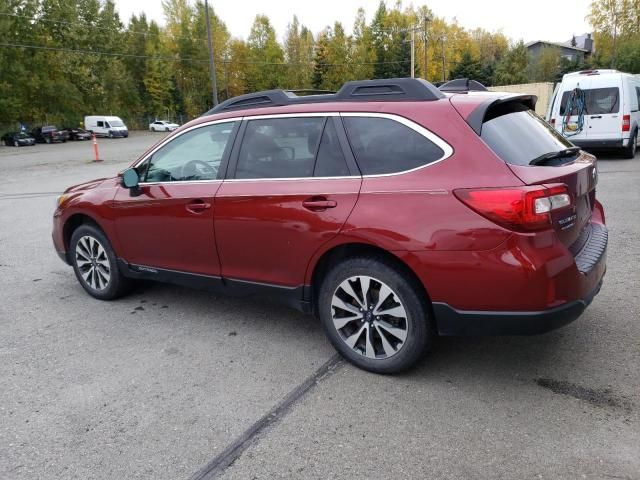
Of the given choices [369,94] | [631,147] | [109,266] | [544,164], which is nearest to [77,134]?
[631,147]

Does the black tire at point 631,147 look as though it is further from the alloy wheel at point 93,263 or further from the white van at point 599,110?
the alloy wheel at point 93,263

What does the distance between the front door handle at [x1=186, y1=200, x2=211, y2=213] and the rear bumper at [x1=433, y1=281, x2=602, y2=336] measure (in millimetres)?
1838

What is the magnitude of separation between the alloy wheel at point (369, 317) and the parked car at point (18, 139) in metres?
45.8

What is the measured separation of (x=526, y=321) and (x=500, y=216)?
587 mm

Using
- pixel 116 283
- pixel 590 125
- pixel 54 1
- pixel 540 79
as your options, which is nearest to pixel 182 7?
pixel 54 1

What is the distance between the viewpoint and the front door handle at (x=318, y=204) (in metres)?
3.39

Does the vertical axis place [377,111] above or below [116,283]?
above

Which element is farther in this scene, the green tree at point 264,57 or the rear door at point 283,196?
the green tree at point 264,57

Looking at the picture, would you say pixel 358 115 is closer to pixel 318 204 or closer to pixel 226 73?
pixel 318 204

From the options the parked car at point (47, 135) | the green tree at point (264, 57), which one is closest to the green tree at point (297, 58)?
the green tree at point (264, 57)

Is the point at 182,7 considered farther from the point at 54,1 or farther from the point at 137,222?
the point at 137,222

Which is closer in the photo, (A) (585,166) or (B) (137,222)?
(A) (585,166)

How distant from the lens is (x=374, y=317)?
3.38 metres

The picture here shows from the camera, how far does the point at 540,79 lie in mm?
67500
